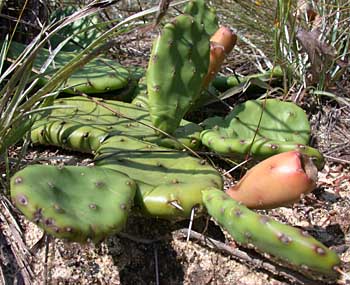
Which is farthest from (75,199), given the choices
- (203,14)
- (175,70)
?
(203,14)

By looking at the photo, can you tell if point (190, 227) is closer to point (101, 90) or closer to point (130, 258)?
point (130, 258)

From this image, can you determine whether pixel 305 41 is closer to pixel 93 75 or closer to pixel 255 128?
pixel 255 128

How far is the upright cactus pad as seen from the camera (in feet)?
7.09

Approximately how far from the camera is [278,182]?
1885 mm

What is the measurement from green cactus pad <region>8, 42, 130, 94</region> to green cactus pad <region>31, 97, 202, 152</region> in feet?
0.22

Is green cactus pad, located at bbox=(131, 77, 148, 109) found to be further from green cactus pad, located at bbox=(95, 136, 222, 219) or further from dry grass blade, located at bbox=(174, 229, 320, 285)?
dry grass blade, located at bbox=(174, 229, 320, 285)

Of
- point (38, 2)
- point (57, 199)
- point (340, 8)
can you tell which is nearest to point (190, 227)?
point (57, 199)

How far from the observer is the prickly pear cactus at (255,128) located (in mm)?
2227

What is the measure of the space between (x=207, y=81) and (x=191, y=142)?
256 millimetres

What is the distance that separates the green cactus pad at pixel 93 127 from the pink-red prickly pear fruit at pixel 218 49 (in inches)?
7.6

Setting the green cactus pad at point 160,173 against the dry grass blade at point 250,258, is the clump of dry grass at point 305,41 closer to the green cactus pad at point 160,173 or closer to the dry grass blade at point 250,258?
the green cactus pad at point 160,173

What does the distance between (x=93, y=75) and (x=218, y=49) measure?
0.47m

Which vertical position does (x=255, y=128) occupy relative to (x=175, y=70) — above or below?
below

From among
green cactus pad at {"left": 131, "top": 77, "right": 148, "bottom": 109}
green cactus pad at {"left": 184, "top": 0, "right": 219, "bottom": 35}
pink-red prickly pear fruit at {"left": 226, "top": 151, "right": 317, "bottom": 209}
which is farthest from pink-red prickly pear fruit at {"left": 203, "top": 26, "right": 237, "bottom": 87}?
pink-red prickly pear fruit at {"left": 226, "top": 151, "right": 317, "bottom": 209}
